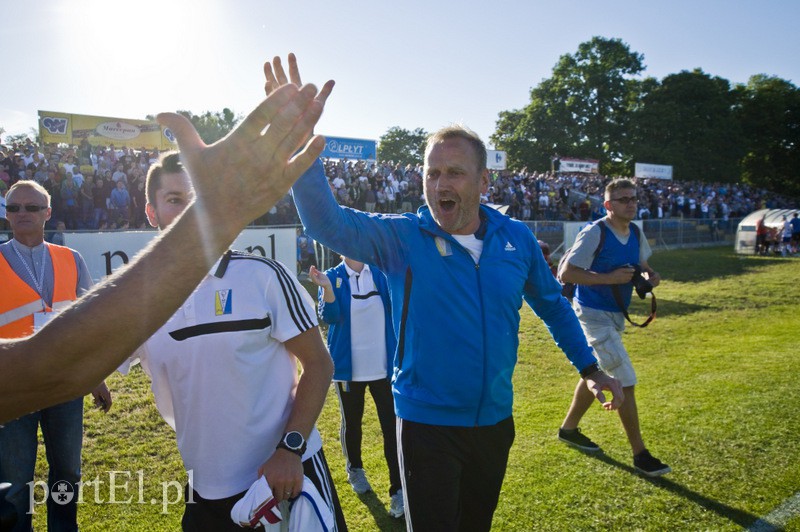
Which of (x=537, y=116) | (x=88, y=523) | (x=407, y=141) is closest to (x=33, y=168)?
(x=88, y=523)

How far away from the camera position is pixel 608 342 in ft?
16.5

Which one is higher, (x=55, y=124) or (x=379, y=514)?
(x=55, y=124)

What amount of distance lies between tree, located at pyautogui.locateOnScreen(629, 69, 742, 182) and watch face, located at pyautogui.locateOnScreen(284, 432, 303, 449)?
6122cm

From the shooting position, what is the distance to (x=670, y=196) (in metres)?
38.2

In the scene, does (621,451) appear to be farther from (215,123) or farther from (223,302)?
(215,123)

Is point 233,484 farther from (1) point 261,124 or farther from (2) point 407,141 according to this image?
(2) point 407,141

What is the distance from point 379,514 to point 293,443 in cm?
251

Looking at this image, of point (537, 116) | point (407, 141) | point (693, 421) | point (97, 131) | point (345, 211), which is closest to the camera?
point (345, 211)

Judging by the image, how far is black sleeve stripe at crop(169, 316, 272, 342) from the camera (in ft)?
7.34

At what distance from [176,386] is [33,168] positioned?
15.6m

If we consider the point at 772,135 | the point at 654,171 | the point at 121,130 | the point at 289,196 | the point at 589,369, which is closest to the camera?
the point at 589,369

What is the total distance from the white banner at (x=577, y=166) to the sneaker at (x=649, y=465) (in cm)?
4503

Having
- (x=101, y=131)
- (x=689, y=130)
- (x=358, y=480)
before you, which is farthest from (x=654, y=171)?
(x=358, y=480)

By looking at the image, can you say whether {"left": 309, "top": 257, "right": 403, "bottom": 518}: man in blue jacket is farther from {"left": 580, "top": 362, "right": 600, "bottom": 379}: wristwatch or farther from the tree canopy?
the tree canopy
